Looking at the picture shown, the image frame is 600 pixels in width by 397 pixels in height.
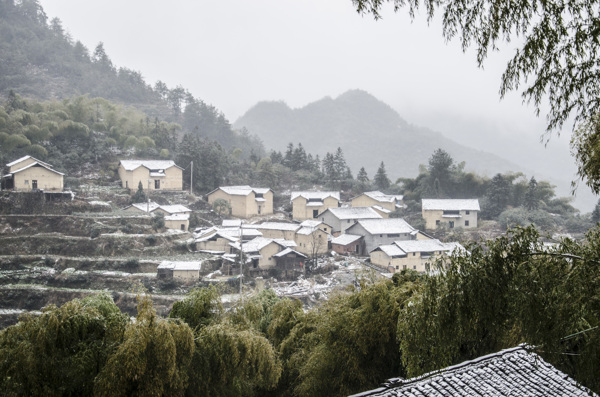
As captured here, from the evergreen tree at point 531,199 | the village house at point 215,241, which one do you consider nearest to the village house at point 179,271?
the village house at point 215,241

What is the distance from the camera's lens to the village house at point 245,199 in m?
24.8

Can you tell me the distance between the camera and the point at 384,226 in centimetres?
2123

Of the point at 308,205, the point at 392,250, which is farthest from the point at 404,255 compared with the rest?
the point at 308,205

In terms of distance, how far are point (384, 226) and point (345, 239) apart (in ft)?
6.31

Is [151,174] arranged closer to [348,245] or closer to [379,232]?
[348,245]

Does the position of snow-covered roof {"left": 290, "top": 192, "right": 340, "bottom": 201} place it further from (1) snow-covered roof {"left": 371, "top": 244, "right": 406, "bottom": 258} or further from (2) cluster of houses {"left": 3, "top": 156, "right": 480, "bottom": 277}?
(1) snow-covered roof {"left": 371, "top": 244, "right": 406, "bottom": 258}

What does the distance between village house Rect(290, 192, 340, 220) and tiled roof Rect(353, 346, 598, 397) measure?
832 inches

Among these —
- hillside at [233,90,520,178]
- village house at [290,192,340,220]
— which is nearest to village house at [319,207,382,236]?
village house at [290,192,340,220]

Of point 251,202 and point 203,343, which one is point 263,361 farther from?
point 251,202

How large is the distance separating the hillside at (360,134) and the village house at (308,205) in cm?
2484

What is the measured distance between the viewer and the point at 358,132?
205ft

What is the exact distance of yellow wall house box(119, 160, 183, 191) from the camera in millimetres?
24156


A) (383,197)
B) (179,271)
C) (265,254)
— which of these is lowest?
(179,271)

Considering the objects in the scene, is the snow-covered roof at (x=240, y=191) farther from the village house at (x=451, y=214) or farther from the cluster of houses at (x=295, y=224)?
the village house at (x=451, y=214)
